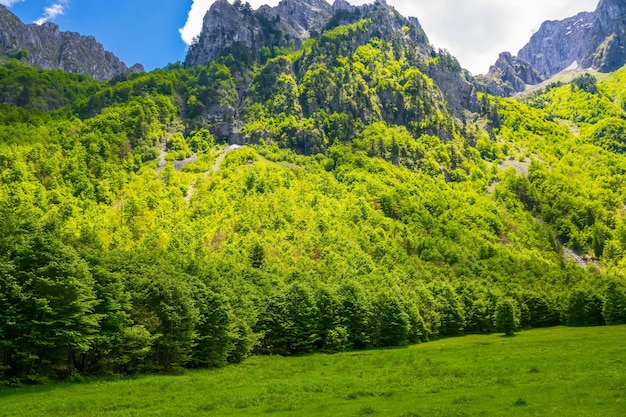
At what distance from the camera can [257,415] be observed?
120 feet

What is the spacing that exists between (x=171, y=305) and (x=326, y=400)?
38.3m

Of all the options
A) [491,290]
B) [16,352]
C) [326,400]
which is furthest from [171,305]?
[491,290]

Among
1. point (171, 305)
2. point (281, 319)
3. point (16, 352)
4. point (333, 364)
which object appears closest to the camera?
point (16, 352)

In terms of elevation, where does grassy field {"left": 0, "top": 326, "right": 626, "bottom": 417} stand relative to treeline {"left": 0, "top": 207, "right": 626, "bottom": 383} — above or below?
below

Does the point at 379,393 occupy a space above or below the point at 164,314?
below

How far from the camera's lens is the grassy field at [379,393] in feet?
114

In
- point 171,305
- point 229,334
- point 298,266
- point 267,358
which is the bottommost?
point 267,358

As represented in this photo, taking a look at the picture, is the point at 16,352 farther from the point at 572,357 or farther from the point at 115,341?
the point at 572,357

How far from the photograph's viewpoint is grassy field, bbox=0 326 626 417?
34688 mm

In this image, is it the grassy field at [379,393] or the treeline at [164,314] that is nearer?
the grassy field at [379,393]

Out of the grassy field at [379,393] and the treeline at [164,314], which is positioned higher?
the treeline at [164,314]

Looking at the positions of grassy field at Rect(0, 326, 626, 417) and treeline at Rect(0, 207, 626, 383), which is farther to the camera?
treeline at Rect(0, 207, 626, 383)

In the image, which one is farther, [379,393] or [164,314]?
[164,314]

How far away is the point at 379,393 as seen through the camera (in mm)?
43469
